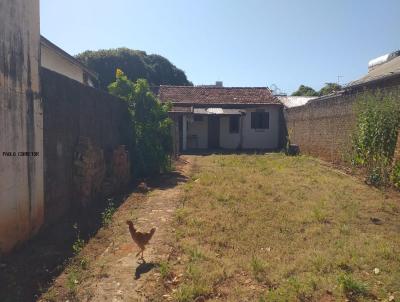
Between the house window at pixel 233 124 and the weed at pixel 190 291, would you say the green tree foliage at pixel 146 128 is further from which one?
the house window at pixel 233 124

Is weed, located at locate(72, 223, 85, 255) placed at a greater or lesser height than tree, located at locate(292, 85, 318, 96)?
lesser

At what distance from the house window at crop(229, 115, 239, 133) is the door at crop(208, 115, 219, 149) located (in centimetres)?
78

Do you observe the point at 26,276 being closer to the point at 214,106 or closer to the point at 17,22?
the point at 17,22

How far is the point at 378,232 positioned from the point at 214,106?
1723 centimetres

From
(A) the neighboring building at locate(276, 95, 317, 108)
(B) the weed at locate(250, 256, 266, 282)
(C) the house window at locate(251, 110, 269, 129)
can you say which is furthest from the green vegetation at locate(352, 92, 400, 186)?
(A) the neighboring building at locate(276, 95, 317, 108)

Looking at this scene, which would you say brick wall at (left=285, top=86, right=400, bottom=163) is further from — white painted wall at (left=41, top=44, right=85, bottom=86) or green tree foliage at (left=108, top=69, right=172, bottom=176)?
white painted wall at (left=41, top=44, right=85, bottom=86)

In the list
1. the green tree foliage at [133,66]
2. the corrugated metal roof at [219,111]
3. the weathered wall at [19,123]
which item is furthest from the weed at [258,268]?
the green tree foliage at [133,66]

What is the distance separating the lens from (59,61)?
11398 millimetres

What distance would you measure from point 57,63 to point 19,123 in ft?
23.8

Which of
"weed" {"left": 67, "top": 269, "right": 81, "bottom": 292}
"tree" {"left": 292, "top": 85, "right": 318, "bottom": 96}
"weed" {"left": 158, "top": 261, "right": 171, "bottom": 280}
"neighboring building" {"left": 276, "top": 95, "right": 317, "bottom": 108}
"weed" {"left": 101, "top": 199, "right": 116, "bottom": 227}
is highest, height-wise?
"tree" {"left": 292, "top": 85, "right": 318, "bottom": 96}

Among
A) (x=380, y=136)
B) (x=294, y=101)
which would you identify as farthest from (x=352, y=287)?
(x=294, y=101)

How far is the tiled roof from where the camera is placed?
22688mm

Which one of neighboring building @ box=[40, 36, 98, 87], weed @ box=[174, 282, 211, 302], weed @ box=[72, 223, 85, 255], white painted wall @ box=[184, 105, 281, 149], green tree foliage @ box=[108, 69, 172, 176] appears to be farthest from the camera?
white painted wall @ box=[184, 105, 281, 149]

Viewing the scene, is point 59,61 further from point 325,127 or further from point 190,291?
point 325,127
